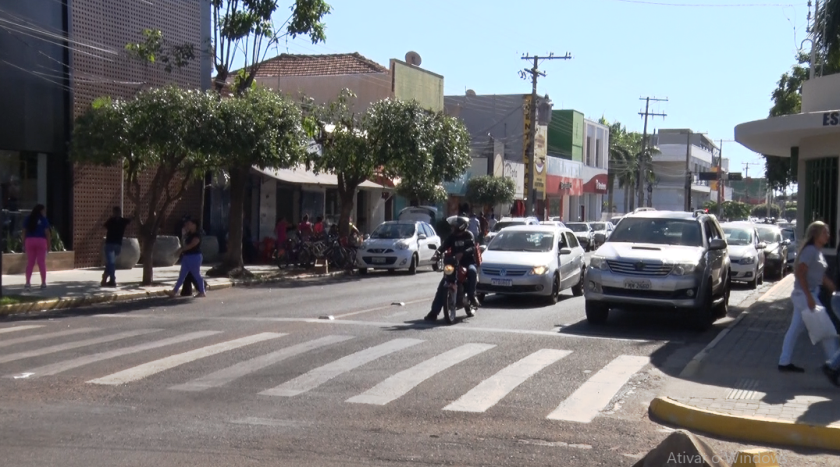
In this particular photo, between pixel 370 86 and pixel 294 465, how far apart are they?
3753cm

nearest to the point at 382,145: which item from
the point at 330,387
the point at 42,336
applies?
the point at 42,336

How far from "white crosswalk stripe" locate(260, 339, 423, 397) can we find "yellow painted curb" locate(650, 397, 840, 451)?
3718 mm

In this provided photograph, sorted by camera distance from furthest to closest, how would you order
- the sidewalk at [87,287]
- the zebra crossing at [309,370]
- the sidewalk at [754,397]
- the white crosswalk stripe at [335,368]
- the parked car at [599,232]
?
1. the parked car at [599,232]
2. the sidewalk at [87,287]
3. the white crosswalk stripe at [335,368]
4. the zebra crossing at [309,370]
5. the sidewalk at [754,397]

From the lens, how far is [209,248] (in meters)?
29.0

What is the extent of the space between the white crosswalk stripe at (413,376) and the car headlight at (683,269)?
12.1 ft

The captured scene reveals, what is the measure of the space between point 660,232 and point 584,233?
1130 inches

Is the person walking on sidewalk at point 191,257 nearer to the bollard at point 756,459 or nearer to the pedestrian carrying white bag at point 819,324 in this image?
the pedestrian carrying white bag at point 819,324

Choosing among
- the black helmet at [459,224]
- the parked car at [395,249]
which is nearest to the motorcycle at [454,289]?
the black helmet at [459,224]

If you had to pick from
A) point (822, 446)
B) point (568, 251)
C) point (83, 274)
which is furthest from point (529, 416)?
point (83, 274)

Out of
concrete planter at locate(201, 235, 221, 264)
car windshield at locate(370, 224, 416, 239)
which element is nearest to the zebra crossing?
concrete planter at locate(201, 235, 221, 264)

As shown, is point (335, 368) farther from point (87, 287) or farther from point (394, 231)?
point (394, 231)

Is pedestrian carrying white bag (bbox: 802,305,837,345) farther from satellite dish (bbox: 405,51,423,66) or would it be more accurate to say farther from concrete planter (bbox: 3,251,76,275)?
satellite dish (bbox: 405,51,423,66)

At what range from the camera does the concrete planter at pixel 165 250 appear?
2703cm

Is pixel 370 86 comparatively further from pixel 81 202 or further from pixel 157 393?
pixel 157 393
